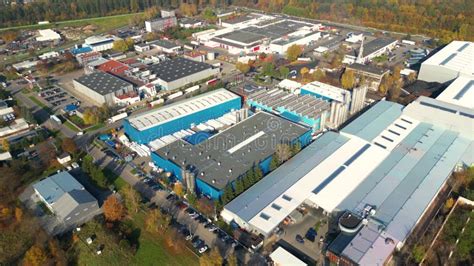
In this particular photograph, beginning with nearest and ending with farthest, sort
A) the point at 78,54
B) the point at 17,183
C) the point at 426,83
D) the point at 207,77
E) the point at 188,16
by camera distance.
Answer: the point at 17,183
the point at 426,83
the point at 207,77
the point at 78,54
the point at 188,16

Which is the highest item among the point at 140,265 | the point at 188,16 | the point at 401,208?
the point at 188,16

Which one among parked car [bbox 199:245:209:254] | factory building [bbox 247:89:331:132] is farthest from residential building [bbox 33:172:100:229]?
factory building [bbox 247:89:331:132]

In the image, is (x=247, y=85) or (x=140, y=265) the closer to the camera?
(x=140, y=265)

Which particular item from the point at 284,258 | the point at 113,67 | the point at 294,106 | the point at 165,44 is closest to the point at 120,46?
the point at 165,44

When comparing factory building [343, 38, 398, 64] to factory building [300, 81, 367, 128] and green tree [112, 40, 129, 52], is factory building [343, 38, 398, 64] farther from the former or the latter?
green tree [112, 40, 129, 52]

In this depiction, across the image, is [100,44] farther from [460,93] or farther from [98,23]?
[460,93]

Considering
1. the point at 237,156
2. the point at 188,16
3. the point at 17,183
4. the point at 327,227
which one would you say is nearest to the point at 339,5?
the point at 188,16

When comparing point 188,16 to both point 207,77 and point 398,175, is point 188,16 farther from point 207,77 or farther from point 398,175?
point 398,175
